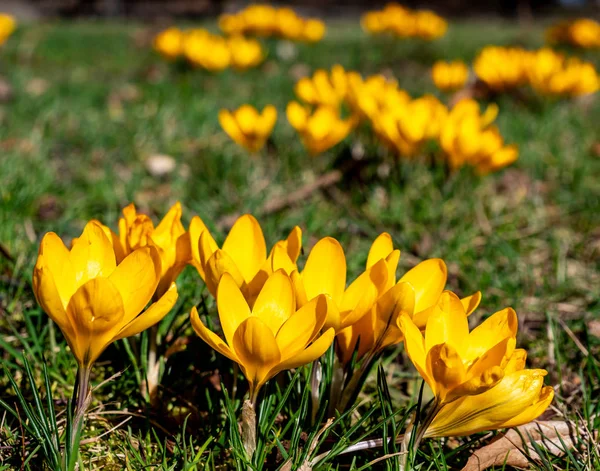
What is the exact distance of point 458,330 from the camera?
99 centimetres

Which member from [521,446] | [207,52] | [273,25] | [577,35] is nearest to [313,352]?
[521,446]

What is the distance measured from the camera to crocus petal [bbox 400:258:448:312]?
3.51ft

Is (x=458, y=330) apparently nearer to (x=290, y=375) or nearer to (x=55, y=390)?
(x=290, y=375)

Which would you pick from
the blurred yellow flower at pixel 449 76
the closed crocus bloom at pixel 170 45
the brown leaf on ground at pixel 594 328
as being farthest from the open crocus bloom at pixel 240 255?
the closed crocus bloom at pixel 170 45

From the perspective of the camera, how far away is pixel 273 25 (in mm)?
5566

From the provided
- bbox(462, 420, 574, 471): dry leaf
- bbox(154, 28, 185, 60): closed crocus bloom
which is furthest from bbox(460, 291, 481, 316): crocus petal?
bbox(154, 28, 185, 60): closed crocus bloom

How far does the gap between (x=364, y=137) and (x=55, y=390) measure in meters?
1.94

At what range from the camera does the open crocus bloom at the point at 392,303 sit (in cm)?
99

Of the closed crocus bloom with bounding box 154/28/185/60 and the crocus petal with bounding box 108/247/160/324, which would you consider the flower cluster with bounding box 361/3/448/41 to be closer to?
the closed crocus bloom with bounding box 154/28/185/60

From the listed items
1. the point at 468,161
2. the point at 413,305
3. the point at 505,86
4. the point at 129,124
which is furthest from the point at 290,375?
the point at 505,86

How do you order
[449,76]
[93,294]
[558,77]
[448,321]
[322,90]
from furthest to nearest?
[558,77] → [449,76] → [322,90] → [448,321] → [93,294]

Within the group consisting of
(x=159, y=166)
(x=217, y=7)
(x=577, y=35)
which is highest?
(x=577, y=35)

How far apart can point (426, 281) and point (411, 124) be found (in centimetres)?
127

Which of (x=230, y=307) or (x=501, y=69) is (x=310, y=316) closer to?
(x=230, y=307)
